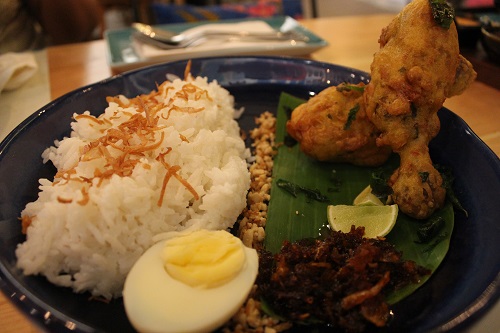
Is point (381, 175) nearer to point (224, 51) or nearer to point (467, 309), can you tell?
point (467, 309)

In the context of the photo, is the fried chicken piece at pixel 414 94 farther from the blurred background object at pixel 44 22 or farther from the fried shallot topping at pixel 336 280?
the blurred background object at pixel 44 22

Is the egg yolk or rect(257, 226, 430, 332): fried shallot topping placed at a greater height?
the egg yolk

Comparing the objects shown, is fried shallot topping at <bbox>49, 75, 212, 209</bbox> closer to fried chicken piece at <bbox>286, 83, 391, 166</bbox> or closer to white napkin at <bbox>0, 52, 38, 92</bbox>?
fried chicken piece at <bbox>286, 83, 391, 166</bbox>

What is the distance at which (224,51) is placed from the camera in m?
3.49

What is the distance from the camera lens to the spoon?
359cm

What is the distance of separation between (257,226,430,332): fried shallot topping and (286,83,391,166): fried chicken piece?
2.23 ft

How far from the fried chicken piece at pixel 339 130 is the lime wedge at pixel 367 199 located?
224 millimetres

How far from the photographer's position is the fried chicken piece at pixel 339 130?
2.18 m

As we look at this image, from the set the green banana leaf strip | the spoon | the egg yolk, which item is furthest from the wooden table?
the egg yolk

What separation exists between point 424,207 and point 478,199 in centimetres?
24

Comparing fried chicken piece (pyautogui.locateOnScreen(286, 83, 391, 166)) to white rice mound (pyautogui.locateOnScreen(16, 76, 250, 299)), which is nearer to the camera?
white rice mound (pyautogui.locateOnScreen(16, 76, 250, 299))

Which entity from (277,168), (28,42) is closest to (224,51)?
(277,168)

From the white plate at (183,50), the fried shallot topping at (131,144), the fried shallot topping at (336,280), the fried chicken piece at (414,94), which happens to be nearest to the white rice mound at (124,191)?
the fried shallot topping at (131,144)

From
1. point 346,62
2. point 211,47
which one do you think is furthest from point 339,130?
point 211,47
